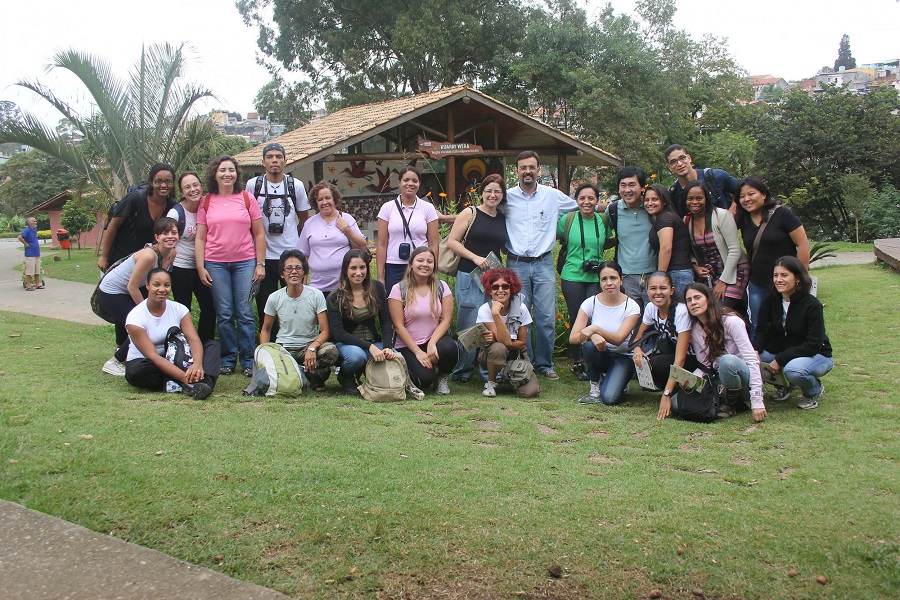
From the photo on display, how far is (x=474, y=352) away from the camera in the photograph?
716cm

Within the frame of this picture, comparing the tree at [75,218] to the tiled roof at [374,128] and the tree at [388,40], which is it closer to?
the tree at [388,40]

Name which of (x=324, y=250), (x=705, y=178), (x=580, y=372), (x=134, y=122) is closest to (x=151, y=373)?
(x=324, y=250)

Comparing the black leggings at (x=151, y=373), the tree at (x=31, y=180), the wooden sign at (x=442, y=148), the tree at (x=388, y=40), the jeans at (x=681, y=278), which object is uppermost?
the tree at (x=388, y=40)

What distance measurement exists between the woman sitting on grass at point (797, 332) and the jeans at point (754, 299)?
0.60 feet

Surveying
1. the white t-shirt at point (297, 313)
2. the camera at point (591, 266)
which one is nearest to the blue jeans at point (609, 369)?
the camera at point (591, 266)

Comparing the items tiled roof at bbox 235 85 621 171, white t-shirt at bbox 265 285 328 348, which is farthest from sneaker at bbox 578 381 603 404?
tiled roof at bbox 235 85 621 171

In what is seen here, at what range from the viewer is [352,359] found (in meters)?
6.46

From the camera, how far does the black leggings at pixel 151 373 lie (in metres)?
6.20

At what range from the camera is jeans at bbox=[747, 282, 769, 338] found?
6.25 m

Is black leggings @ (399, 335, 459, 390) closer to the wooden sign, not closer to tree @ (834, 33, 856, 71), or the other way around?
the wooden sign

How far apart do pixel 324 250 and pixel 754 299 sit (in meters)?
3.61

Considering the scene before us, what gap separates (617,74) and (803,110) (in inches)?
270

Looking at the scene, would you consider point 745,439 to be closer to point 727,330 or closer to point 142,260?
point 727,330

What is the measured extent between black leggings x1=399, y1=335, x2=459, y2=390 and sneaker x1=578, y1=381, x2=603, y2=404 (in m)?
1.11
